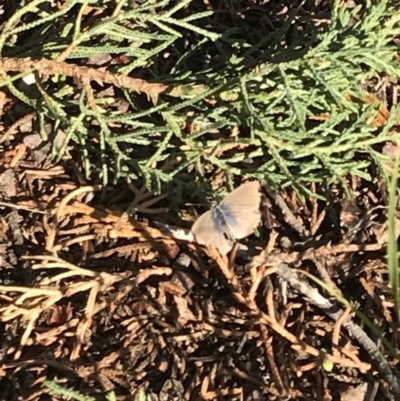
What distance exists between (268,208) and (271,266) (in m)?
0.23

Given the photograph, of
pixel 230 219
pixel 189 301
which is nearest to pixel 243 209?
pixel 230 219

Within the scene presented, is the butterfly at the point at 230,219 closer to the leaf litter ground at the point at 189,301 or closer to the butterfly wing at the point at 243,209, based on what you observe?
the butterfly wing at the point at 243,209

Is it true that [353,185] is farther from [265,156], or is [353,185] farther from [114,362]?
[114,362]

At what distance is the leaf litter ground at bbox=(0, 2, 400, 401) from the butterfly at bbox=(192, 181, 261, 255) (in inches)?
4.6

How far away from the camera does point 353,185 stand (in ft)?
7.76

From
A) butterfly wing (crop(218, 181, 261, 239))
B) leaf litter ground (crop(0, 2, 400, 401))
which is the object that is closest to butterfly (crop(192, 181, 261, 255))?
butterfly wing (crop(218, 181, 261, 239))

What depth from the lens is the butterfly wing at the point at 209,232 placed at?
6.81ft

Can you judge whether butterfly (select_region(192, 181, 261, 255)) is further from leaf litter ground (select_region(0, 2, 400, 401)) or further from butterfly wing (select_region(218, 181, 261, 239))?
leaf litter ground (select_region(0, 2, 400, 401))

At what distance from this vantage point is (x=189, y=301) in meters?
2.24

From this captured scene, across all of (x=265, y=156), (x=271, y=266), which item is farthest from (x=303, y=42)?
(x=271, y=266)

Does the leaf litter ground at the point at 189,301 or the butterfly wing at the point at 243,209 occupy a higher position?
the butterfly wing at the point at 243,209

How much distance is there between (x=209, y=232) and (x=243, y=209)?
5.1 inches

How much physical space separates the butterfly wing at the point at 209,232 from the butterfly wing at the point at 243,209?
0.13ft

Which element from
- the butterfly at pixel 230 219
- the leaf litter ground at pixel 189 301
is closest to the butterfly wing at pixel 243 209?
the butterfly at pixel 230 219
